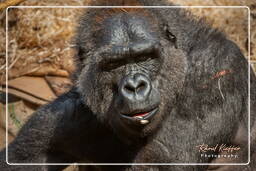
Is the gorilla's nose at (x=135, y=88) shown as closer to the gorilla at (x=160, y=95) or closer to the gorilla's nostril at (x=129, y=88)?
the gorilla's nostril at (x=129, y=88)

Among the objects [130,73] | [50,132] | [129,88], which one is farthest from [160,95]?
[50,132]

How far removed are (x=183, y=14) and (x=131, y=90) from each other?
104 centimetres

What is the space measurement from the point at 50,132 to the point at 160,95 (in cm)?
104

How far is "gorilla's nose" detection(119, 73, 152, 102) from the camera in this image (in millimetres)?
3676

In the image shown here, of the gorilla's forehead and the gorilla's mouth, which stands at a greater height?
the gorilla's forehead

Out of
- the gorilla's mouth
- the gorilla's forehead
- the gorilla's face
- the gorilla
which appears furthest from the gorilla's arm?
the gorilla's mouth

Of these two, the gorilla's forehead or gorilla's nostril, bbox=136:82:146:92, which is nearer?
gorilla's nostril, bbox=136:82:146:92

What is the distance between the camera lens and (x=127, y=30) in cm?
411

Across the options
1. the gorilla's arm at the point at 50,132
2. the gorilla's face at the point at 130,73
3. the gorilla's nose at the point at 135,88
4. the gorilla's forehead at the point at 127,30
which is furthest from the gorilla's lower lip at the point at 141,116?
the gorilla's arm at the point at 50,132

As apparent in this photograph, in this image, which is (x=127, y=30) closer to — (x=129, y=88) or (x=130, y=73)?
(x=130, y=73)

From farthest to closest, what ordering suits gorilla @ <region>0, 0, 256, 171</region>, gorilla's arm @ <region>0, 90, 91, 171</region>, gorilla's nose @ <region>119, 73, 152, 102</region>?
gorilla's arm @ <region>0, 90, 91, 171</region> → gorilla @ <region>0, 0, 256, 171</region> → gorilla's nose @ <region>119, 73, 152, 102</region>

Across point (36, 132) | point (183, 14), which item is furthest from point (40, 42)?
point (183, 14)

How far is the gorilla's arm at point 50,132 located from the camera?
4.55m

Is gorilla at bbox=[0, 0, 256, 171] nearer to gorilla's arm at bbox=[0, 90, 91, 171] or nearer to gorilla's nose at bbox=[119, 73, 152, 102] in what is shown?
gorilla's arm at bbox=[0, 90, 91, 171]
